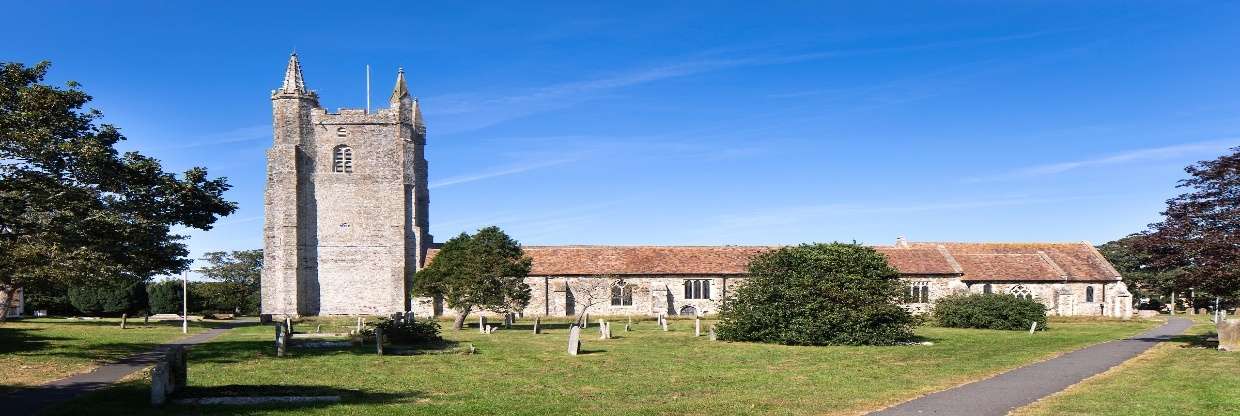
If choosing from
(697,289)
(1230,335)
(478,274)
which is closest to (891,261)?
(697,289)

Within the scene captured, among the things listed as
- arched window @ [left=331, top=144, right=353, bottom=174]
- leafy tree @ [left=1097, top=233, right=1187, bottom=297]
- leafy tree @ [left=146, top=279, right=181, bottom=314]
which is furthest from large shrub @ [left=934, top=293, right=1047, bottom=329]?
leafy tree @ [left=146, top=279, right=181, bottom=314]

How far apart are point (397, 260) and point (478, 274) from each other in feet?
67.1

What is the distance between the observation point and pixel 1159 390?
655 inches

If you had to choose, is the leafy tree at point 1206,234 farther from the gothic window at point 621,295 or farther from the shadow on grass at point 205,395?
the gothic window at point 621,295

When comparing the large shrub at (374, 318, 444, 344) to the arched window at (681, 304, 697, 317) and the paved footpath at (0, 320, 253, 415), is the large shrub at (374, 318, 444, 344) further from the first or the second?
the arched window at (681, 304, 697, 317)

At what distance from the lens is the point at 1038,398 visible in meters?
15.9

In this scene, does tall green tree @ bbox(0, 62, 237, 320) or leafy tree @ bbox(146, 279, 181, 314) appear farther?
leafy tree @ bbox(146, 279, 181, 314)

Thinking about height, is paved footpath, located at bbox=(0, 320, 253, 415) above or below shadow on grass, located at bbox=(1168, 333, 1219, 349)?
above

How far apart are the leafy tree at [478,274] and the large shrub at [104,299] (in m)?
29.8

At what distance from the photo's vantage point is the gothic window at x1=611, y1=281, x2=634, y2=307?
60.1m

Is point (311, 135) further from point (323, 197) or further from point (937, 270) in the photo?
Answer: point (937, 270)

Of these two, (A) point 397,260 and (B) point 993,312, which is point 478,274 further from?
(B) point 993,312

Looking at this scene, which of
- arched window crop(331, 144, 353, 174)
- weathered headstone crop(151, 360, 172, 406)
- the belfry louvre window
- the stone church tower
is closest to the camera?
weathered headstone crop(151, 360, 172, 406)

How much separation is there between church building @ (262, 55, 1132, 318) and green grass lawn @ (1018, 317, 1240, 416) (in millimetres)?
37347
